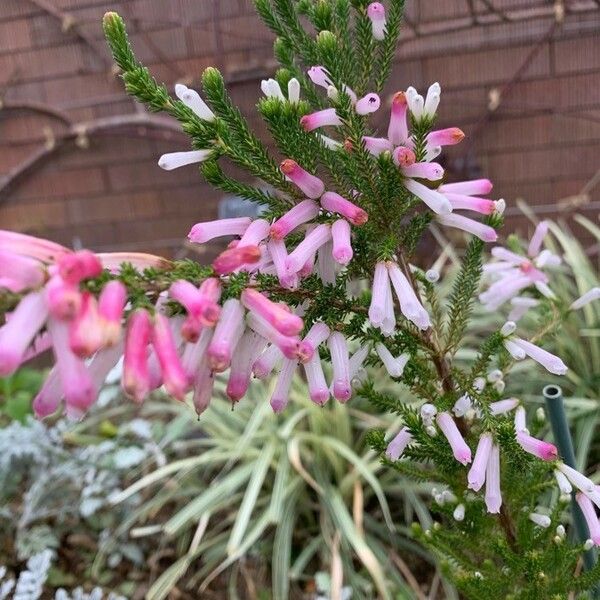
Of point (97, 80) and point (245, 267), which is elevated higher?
point (97, 80)

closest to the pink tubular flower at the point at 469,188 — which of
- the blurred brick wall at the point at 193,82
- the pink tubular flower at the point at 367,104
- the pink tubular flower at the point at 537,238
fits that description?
the pink tubular flower at the point at 367,104

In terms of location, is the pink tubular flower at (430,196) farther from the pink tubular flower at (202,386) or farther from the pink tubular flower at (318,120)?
the pink tubular flower at (202,386)

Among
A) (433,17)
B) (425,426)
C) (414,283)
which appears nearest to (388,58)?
(414,283)

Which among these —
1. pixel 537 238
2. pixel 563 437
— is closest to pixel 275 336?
pixel 563 437

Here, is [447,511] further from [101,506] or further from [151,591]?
[101,506]

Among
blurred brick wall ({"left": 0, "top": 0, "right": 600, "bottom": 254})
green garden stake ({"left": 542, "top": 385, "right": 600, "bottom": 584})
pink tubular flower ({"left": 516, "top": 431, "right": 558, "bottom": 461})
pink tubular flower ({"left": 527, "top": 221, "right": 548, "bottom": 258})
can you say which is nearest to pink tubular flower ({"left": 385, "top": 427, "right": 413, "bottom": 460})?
pink tubular flower ({"left": 516, "top": 431, "right": 558, "bottom": 461})
